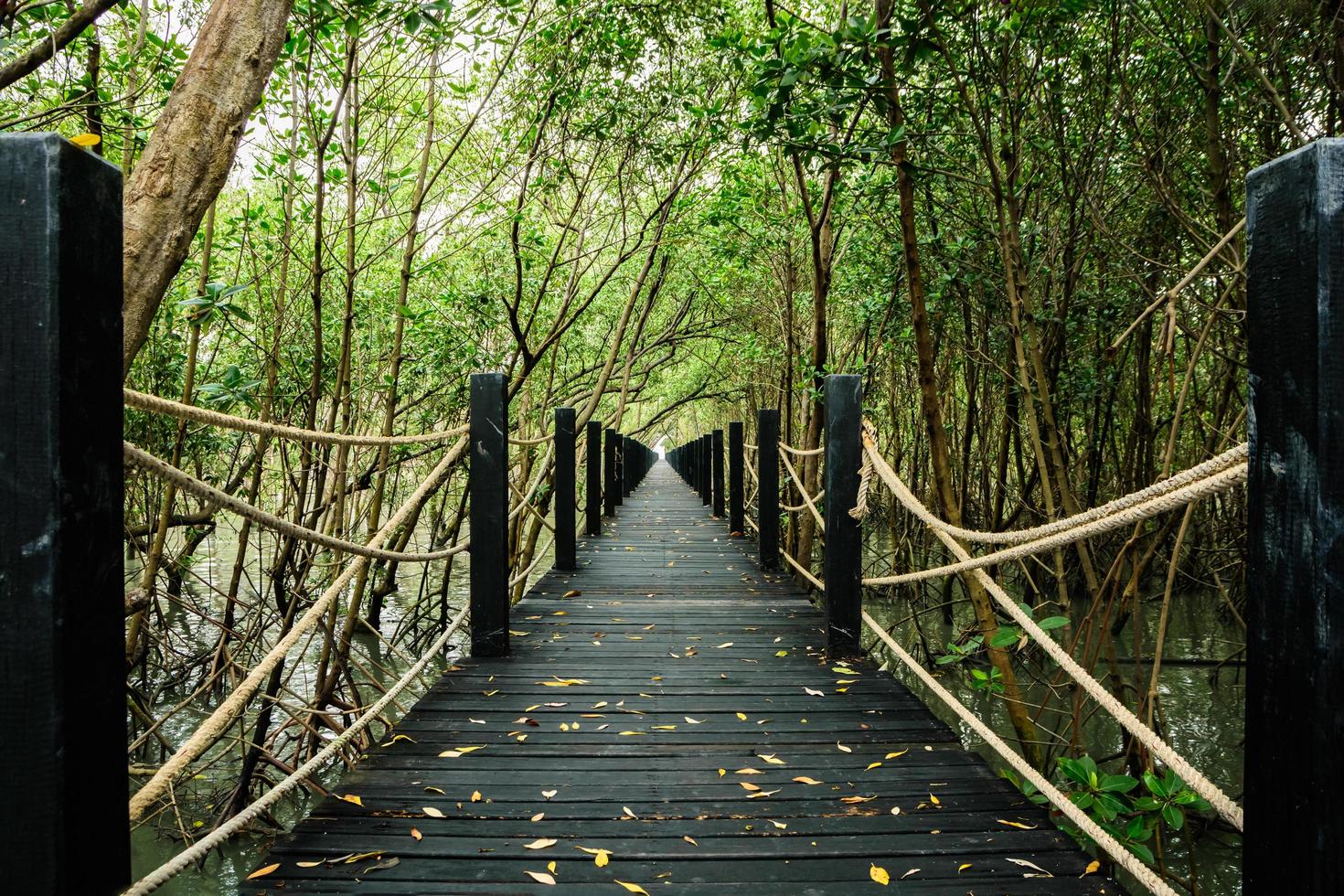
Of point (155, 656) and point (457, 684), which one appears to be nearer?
point (457, 684)

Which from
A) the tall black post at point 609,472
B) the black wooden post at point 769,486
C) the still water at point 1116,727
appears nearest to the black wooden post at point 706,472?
the tall black post at point 609,472

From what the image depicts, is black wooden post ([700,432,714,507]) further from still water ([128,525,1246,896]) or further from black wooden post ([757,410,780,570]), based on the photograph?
black wooden post ([757,410,780,570])

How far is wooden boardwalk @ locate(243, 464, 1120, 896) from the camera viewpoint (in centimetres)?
196

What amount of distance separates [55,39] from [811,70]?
3146 mm

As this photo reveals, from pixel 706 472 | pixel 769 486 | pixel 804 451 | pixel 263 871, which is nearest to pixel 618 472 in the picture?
pixel 706 472

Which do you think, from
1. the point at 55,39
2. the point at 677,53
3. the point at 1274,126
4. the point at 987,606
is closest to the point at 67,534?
the point at 55,39

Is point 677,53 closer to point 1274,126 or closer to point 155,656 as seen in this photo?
point 1274,126

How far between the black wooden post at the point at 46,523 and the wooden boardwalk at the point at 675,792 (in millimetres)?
991

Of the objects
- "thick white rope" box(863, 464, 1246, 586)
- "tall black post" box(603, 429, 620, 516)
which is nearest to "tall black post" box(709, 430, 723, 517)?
"tall black post" box(603, 429, 620, 516)

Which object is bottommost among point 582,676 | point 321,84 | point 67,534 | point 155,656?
point 155,656

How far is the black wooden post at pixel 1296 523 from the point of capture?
1032 mm

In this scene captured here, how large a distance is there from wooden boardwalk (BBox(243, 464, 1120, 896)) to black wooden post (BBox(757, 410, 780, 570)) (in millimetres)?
2540

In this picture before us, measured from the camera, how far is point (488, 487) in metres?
3.69

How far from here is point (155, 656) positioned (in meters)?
9.20
